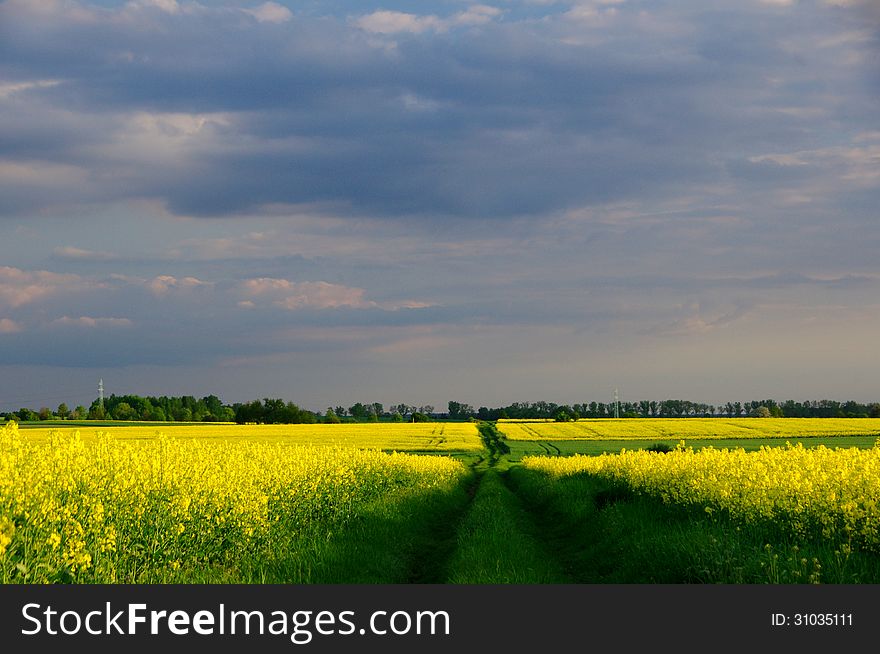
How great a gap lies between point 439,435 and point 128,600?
7294 cm

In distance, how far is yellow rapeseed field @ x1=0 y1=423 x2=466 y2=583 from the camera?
843cm

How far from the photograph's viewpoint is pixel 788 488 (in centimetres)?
1418

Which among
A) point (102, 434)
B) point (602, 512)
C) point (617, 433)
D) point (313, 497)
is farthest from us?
point (617, 433)

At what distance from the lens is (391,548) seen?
606 inches

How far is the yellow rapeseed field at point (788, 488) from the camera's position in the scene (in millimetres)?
11797

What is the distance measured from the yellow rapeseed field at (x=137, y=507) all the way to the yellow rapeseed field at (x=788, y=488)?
7.53 metres

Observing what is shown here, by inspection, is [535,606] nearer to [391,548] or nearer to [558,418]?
[391,548]

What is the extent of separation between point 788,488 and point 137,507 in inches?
416

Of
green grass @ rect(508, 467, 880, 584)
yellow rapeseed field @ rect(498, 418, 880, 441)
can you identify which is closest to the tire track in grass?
green grass @ rect(508, 467, 880, 584)

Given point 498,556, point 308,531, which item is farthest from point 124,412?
point 498,556

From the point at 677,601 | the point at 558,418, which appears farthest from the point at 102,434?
the point at 558,418

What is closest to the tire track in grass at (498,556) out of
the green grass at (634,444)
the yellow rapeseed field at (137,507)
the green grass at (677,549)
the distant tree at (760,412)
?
the green grass at (677,549)

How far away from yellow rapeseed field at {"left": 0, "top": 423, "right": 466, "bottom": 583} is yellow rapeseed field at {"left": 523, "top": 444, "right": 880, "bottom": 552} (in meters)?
7.53

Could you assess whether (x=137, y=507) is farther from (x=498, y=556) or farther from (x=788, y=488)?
(x=788, y=488)
